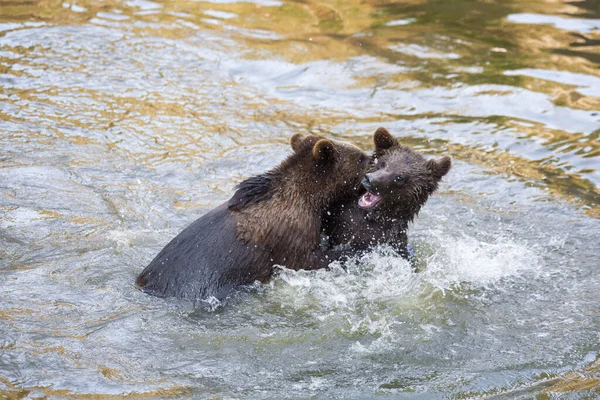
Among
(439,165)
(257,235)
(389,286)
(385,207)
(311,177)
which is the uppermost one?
(439,165)

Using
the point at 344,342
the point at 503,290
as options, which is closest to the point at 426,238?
the point at 503,290

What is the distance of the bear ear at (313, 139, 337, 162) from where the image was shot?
7.40m

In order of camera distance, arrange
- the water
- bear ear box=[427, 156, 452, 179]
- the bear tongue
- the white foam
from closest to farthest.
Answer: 1. the water
2. the white foam
3. the bear tongue
4. bear ear box=[427, 156, 452, 179]

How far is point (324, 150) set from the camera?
7504 millimetres

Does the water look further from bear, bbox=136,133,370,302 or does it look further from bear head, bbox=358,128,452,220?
bear head, bbox=358,128,452,220

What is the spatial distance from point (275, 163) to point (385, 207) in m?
3.21

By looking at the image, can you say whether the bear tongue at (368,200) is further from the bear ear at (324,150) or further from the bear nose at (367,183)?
the bear ear at (324,150)

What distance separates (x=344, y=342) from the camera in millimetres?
6609

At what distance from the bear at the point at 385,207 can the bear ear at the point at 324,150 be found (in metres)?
0.47

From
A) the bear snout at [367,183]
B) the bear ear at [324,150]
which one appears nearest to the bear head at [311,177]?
the bear ear at [324,150]

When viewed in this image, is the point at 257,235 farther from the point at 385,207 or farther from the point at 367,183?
the point at 385,207

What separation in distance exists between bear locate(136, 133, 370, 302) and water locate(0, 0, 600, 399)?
179mm

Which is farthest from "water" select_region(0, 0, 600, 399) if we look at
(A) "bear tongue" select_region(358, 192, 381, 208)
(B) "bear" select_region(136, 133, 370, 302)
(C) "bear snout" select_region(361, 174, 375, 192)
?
(C) "bear snout" select_region(361, 174, 375, 192)

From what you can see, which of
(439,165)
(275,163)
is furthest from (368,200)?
(275,163)
